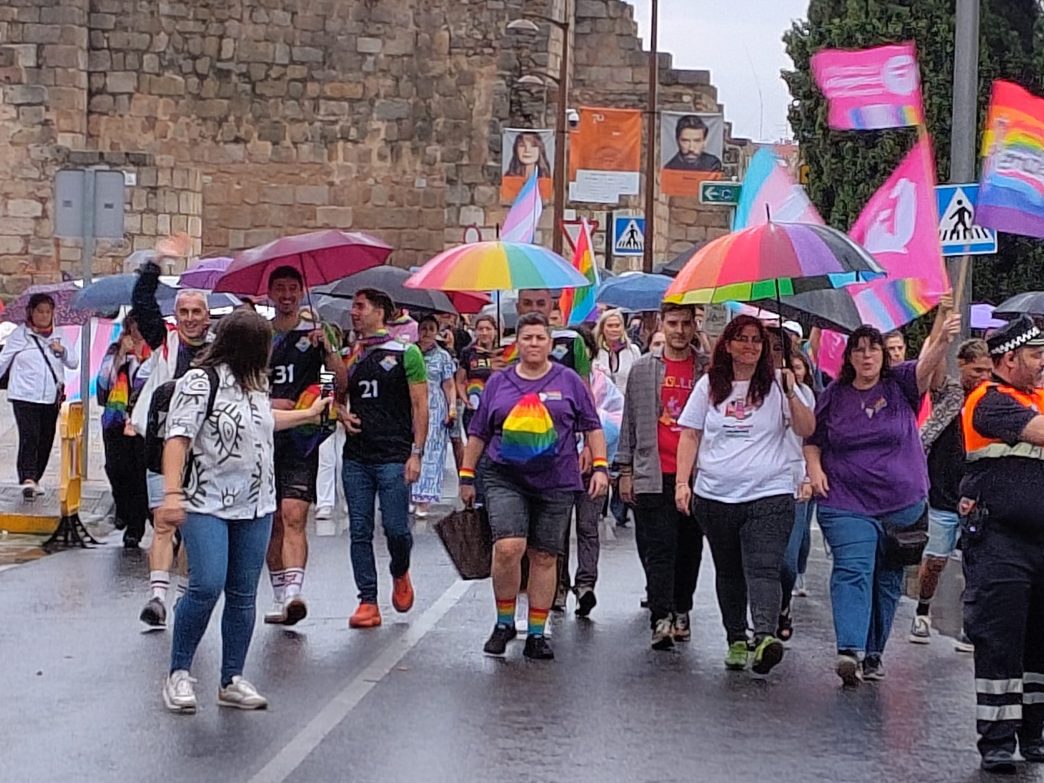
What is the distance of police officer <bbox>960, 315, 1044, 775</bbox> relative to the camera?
24.5 feet

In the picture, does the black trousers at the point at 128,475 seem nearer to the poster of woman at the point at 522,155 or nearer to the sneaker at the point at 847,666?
the sneaker at the point at 847,666

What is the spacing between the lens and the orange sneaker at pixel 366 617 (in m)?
10.4

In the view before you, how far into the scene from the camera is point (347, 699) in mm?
8469

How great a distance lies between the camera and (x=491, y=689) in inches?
347

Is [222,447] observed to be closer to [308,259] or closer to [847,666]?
[308,259]

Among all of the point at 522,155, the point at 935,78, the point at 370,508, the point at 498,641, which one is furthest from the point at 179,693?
the point at 522,155

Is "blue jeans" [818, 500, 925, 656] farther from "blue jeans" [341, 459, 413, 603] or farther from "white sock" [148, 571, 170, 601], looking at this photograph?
"white sock" [148, 571, 170, 601]

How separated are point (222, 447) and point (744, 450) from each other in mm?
2565

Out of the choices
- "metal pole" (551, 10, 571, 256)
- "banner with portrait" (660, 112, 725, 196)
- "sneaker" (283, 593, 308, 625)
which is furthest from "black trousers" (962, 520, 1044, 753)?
"banner with portrait" (660, 112, 725, 196)

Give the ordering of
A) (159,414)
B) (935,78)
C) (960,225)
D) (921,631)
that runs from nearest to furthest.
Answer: (159,414) < (921,631) < (960,225) < (935,78)

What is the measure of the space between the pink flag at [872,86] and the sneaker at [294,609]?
4.31 m

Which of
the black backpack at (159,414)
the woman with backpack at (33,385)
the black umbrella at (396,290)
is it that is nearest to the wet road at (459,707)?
the black backpack at (159,414)

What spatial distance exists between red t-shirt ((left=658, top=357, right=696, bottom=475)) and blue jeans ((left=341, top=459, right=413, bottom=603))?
1.37m

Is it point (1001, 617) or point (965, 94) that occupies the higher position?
point (965, 94)
